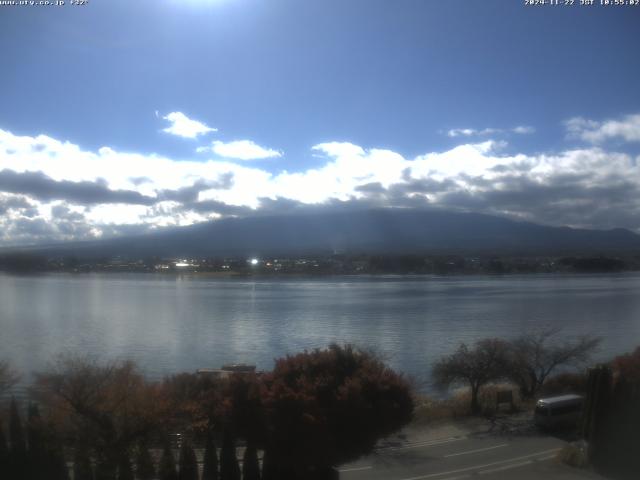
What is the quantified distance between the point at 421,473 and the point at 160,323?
17097mm

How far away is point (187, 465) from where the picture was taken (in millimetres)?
5887

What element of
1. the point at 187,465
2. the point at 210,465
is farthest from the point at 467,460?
the point at 187,465

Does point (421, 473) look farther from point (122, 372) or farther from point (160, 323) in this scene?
point (160, 323)

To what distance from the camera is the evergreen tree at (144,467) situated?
236 inches

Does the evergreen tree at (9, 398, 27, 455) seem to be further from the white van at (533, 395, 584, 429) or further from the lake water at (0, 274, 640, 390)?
the lake water at (0, 274, 640, 390)

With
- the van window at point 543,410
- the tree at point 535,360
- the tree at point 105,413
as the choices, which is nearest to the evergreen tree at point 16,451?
the tree at point 105,413

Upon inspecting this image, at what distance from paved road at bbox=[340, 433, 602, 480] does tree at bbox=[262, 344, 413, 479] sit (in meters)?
1.07

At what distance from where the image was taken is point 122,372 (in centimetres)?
762

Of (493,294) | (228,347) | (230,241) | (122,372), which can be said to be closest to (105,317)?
(228,347)

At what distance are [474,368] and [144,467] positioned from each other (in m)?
8.08

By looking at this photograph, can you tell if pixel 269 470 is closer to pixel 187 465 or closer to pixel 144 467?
pixel 187 465

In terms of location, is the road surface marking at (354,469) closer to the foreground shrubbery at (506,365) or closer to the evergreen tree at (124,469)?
the evergreen tree at (124,469)

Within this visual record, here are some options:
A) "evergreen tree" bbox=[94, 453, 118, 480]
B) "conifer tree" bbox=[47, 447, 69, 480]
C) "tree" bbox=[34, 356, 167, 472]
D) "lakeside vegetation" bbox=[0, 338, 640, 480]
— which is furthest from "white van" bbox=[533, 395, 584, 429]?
"conifer tree" bbox=[47, 447, 69, 480]

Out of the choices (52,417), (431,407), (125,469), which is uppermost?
(52,417)
